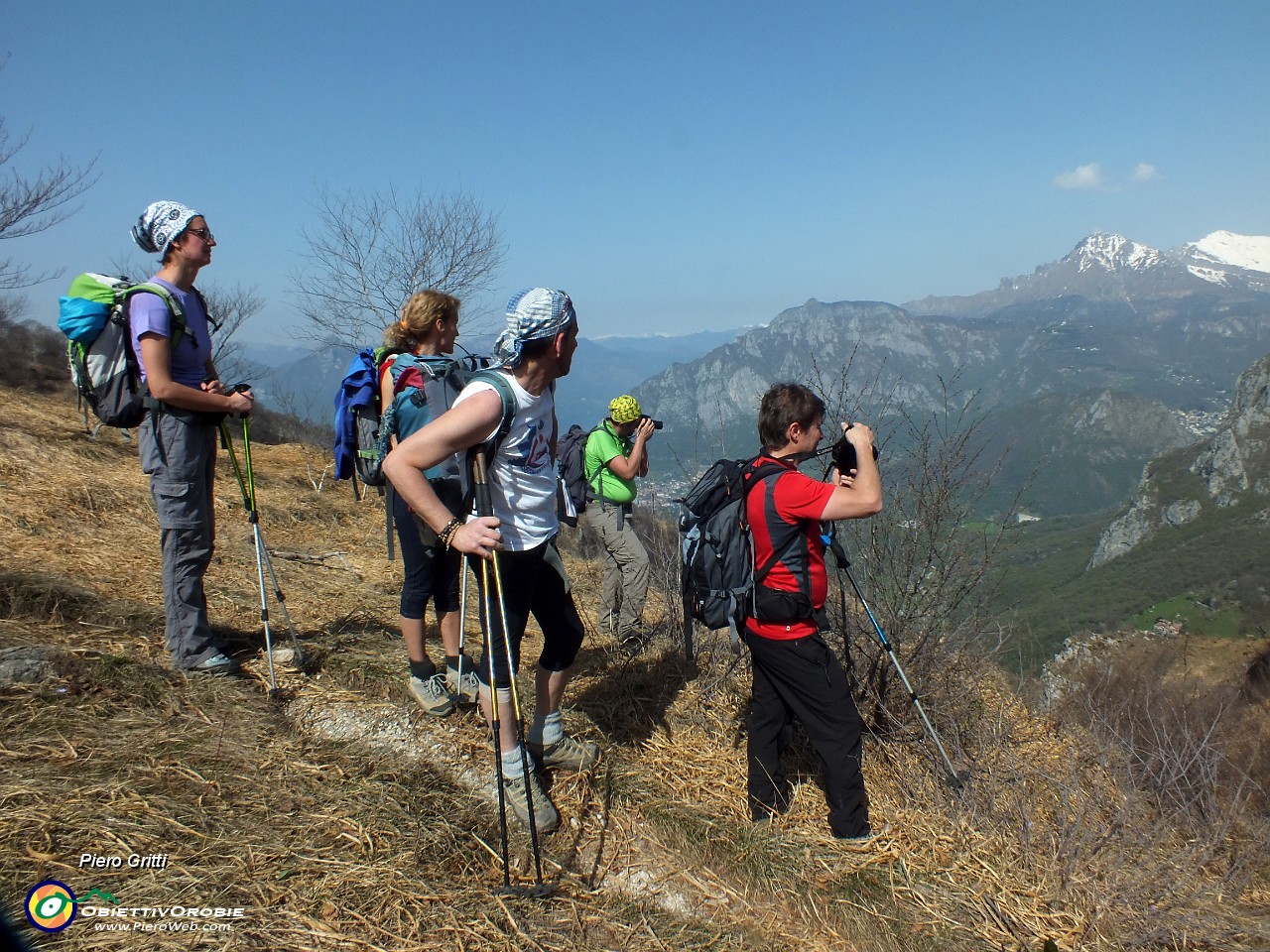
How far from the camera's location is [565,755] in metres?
3.24

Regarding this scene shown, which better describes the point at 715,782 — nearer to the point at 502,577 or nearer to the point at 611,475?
the point at 502,577

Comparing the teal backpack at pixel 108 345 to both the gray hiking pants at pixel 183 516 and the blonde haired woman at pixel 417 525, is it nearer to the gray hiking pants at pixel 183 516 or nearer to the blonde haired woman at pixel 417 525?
the gray hiking pants at pixel 183 516

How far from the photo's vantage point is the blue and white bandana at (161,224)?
3449 mm

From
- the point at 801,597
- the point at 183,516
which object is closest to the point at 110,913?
the point at 183,516

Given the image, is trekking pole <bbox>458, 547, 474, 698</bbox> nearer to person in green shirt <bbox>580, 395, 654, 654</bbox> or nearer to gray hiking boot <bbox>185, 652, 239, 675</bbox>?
gray hiking boot <bbox>185, 652, 239, 675</bbox>

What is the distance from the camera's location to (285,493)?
358 inches

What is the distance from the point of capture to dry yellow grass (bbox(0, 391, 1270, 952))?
2254 mm

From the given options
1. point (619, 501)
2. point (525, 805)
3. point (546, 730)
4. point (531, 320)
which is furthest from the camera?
point (619, 501)

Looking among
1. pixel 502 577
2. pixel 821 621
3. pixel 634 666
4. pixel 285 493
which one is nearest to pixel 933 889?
pixel 821 621

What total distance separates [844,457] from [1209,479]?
129756mm

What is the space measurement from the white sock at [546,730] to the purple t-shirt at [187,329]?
2420mm

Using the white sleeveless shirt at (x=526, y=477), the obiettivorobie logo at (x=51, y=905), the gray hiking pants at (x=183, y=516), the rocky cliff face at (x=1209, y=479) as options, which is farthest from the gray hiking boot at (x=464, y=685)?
the rocky cliff face at (x=1209, y=479)

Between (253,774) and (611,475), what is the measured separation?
3.36m

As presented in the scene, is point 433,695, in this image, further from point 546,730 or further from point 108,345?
point 108,345
